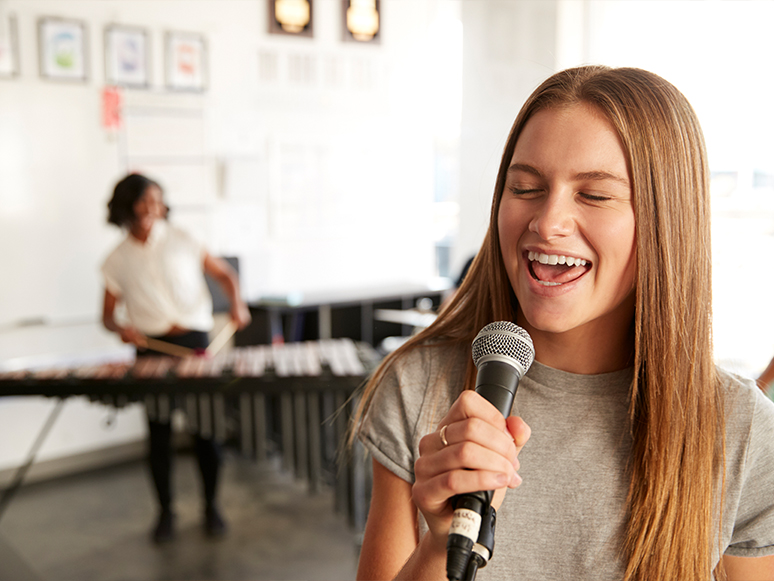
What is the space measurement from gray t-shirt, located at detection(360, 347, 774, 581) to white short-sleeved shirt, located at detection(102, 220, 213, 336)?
2.48 m

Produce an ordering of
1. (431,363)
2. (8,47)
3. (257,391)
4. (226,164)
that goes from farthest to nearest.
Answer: (226,164) < (8,47) < (257,391) < (431,363)

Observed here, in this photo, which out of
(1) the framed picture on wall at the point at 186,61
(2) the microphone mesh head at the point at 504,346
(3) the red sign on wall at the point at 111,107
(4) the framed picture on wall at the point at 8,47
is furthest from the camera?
(1) the framed picture on wall at the point at 186,61

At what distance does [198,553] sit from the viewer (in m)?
3.08

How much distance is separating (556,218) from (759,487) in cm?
47

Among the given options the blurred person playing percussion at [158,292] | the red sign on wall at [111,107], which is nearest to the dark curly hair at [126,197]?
the blurred person playing percussion at [158,292]

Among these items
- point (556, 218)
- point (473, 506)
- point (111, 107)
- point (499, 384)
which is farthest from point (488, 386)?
point (111, 107)

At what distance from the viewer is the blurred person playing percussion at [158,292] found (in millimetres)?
3162

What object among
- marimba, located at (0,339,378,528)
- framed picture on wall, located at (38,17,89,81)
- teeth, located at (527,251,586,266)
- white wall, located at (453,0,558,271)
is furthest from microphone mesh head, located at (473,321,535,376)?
framed picture on wall, located at (38,17,89,81)

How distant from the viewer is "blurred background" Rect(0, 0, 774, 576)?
2.98 m

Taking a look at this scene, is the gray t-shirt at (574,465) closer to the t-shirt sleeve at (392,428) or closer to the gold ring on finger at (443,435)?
the t-shirt sleeve at (392,428)

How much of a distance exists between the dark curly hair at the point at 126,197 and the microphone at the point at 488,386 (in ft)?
8.78

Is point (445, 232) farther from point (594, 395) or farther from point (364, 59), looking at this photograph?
point (594, 395)

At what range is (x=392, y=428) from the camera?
0.97 meters

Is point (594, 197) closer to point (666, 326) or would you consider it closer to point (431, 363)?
point (666, 326)
